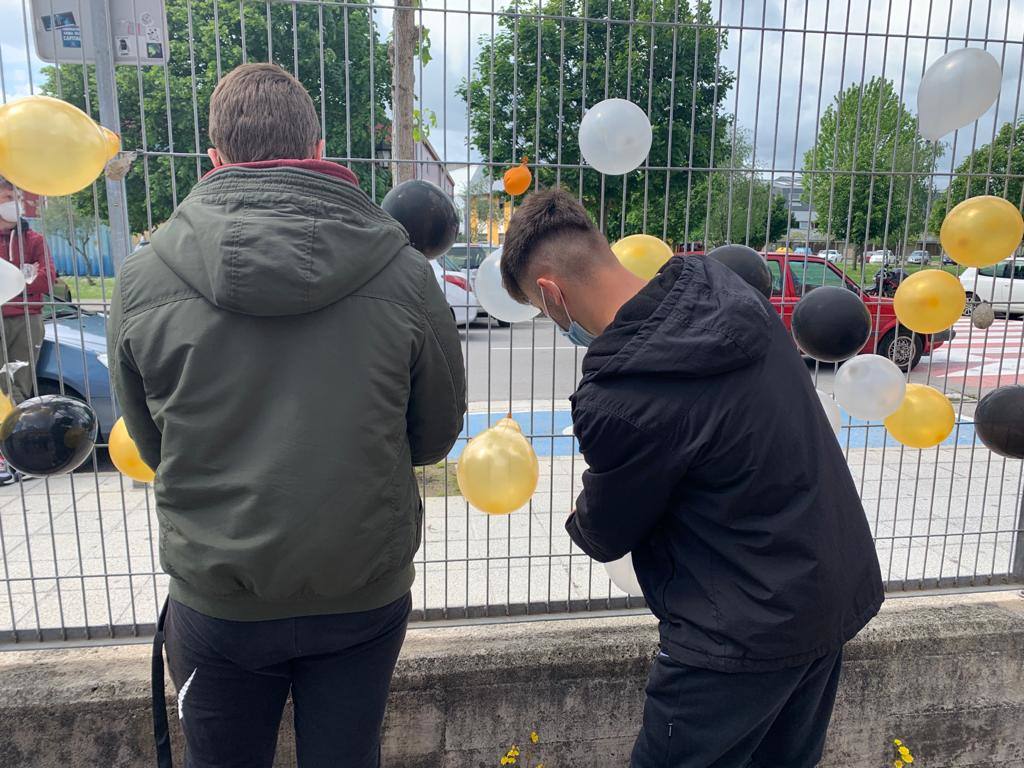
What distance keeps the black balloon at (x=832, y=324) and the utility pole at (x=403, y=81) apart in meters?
1.73

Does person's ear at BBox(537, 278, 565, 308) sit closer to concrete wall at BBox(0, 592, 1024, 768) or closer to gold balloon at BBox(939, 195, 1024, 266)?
concrete wall at BBox(0, 592, 1024, 768)

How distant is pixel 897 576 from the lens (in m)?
3.38

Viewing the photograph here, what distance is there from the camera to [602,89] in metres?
2.65

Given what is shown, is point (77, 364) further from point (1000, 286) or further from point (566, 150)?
point (1000, 286)

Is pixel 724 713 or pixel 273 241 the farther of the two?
pixel 724 713

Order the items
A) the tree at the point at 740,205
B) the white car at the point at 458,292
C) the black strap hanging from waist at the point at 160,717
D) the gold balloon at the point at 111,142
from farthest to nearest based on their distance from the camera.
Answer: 1. the white car at the point at 458,292
2. the tree at the point at 740,205
3. the gold balloon at the point at 111,142
4. the black strap hanging from waist at the point at 160,717

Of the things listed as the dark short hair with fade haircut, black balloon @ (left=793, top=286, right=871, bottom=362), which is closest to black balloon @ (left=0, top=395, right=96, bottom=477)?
the dark short hair with fade haircut

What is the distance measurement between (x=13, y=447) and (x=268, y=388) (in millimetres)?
1282

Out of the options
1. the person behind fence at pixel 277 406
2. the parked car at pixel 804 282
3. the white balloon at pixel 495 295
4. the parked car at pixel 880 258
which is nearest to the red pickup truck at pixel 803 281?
the parked car at pixel 804 282

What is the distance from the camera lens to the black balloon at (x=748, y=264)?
2504mm

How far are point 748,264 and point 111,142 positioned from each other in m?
1.99

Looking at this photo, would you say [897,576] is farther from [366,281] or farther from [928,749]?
[366,281]

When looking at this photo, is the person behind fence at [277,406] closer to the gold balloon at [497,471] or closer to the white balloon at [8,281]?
the gold balloon at [497,471]

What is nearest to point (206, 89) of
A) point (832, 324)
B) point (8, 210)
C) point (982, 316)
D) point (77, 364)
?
point (8, 210)
